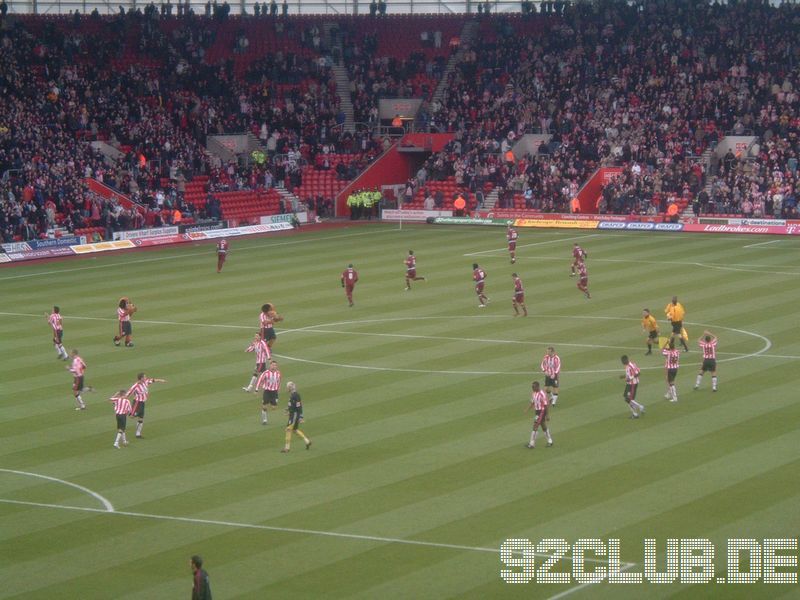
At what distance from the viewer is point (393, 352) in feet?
123

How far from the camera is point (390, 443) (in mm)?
27781

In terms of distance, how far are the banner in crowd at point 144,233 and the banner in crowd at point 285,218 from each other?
574 cm

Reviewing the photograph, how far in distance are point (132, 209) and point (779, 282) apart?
31.4 meters

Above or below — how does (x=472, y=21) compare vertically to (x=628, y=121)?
above

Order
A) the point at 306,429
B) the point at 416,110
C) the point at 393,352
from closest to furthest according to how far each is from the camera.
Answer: the point at 306,429 → the point at 393,352 → the point at 416,110

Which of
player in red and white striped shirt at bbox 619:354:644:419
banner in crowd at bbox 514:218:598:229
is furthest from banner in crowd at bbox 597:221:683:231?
player in red and white striped shirt at bbox 619:354:644:419

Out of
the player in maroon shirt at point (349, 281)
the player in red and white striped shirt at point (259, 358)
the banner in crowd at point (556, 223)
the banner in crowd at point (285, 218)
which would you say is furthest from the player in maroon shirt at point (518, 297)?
the banner in crowd at point (285, 218)

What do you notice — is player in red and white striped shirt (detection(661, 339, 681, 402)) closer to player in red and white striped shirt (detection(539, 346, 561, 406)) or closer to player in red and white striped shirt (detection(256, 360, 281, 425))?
player in red and white striped shirt (detection(539, 346, 561, 406))

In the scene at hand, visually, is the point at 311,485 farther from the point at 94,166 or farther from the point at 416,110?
the point at 416,110

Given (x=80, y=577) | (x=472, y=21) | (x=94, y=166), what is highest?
(x=472, y=21)

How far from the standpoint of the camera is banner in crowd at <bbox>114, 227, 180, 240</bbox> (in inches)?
2537

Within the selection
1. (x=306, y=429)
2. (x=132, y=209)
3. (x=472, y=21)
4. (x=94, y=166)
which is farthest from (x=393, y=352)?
(x=472, y=21)

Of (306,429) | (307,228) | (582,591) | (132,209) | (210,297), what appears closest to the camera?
(582,591)

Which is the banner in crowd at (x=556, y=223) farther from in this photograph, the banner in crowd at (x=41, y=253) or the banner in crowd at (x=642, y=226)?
the banner in crowd at (x=41, y=253)
